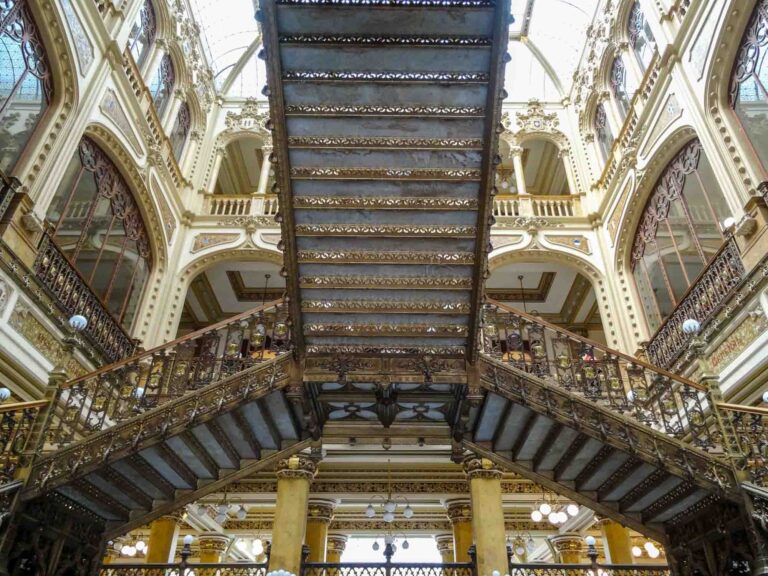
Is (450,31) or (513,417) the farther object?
(513,417)

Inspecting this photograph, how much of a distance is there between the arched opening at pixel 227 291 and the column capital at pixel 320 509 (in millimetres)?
5618

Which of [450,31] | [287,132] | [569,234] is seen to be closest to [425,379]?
[287,132]

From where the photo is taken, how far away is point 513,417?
580 cm

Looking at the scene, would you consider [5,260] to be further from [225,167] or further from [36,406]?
[225,167]

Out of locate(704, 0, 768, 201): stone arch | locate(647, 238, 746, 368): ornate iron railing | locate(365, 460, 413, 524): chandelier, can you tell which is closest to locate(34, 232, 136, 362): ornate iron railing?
locate(365, 460, 413, 524): chandelier

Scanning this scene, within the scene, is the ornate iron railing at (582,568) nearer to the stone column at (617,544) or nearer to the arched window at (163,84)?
the stone column at (617,544)

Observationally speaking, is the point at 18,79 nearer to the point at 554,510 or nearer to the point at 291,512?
the point at 291,512

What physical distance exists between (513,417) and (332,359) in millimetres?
1996

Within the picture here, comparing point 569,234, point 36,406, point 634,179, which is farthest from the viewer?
point 569,234

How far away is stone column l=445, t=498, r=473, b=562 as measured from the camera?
8.98 meters

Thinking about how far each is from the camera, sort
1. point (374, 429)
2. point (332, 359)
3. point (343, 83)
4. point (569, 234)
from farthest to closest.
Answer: point (569, 234)
point (374, 429)
point (332, 359)
point (343, 83)

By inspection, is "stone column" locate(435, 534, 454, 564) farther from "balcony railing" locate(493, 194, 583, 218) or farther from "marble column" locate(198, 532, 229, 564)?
"balcony railing" locate(493, 194, 583, 218)

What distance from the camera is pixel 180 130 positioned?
1305 cm

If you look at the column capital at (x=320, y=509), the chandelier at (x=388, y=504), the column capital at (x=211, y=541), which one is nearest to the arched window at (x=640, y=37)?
the chandelier at (x=388, y=504)
